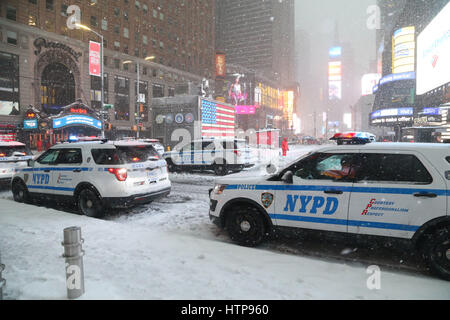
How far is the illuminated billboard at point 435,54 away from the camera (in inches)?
896

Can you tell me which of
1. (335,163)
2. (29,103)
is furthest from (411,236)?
(29,103)

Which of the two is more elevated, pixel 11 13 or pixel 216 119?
pixel 11 13

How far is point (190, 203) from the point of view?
8.56 metres

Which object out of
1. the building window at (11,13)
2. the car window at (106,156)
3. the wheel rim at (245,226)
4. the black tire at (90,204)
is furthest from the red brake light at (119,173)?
the building window at (11,13)

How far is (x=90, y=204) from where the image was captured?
7.06m

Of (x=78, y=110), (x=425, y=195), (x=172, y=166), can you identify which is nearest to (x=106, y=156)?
(x=425, y=195)

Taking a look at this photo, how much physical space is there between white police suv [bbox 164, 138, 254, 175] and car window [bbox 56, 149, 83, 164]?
7.04m

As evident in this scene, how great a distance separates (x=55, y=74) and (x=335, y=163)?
47438 millimetres

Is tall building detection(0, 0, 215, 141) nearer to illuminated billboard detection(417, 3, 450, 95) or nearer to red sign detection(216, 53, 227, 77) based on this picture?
red sign detection(216, 53, 227, 77)

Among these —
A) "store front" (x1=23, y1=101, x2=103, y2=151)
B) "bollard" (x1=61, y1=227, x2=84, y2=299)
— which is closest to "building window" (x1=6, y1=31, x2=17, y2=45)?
"store front" (x1=23, y1=101, x2=103, y2=151)

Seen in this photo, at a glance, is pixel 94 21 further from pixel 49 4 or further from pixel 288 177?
pixel 288 177

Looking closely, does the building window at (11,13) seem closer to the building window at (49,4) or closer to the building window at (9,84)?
the building window at (9,84)

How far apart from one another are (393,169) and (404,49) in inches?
2207
